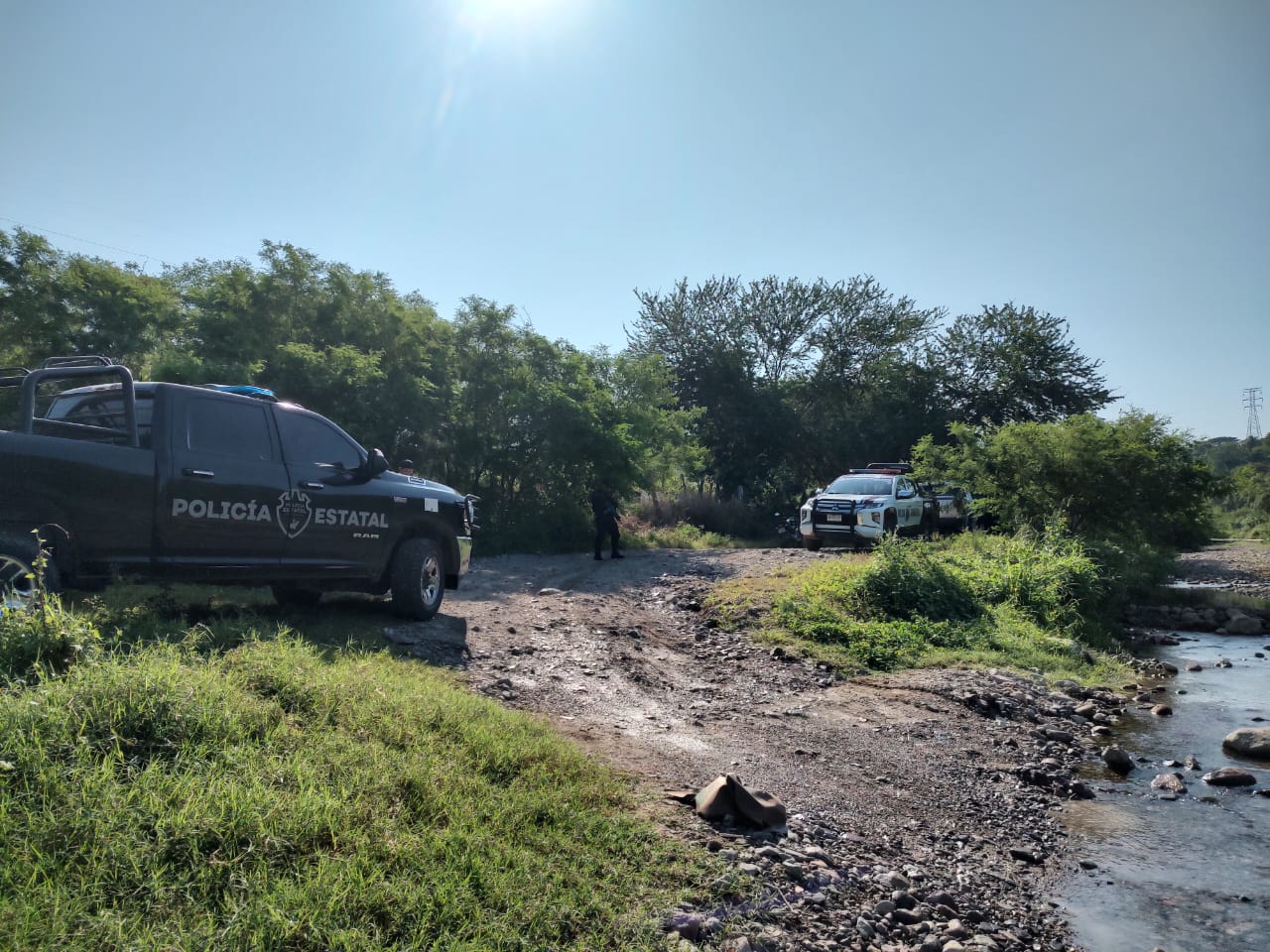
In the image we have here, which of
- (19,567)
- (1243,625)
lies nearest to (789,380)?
(1243,625)

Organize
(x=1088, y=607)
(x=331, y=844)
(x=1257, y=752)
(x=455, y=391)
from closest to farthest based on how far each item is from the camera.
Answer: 1. (x=331, y=844)
2. (x=1257, y=752)
3. (x=1088, y=607)
4. (x=455, y=391)

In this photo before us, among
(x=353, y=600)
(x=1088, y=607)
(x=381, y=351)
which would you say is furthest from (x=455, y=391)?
(x=1088, y=607)

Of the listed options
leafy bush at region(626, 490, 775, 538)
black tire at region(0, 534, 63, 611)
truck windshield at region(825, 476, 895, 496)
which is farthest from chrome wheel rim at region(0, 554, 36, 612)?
leafy bush at region(626, 490, 775, 538)

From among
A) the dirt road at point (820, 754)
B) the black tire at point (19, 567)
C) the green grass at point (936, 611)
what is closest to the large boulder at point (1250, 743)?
the dirt road at point (820, 754)

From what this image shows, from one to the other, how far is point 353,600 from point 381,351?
11056mm

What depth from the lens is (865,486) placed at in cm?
1989

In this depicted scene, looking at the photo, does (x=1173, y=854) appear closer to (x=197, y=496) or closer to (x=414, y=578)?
(x=414, y=578)

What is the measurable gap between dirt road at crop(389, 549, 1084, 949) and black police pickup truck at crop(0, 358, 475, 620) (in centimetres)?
94

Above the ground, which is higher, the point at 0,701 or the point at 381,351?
the point at 381,351

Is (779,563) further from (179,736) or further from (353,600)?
(179,736)

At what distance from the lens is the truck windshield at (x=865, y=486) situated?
64.2 feet

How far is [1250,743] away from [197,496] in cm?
935

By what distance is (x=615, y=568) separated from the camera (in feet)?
53.8

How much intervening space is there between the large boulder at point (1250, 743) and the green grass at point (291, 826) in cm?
636
